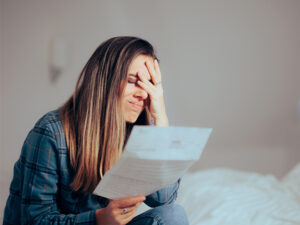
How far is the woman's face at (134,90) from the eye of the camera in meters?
0.75

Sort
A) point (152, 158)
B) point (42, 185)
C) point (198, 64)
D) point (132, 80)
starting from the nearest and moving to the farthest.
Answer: point (152, 158)
point (42, 185)
point (132, 80)
point (198, 64)

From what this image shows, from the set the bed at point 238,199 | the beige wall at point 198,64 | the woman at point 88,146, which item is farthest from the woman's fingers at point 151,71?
the beige wall at point 198,64

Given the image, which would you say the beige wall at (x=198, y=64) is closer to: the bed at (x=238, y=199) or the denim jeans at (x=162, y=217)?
the bed at (x=238, y=199)

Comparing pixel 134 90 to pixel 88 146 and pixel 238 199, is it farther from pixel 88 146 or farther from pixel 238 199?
pixel 238 199

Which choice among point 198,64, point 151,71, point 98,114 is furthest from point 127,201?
point 198,64

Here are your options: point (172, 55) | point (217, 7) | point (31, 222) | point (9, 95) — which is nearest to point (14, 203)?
point (31, 222)

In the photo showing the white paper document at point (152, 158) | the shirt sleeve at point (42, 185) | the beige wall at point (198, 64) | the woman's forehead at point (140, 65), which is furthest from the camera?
the beige wall at point (198, 64)

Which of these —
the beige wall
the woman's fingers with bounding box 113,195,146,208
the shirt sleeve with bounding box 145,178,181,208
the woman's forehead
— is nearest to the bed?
the shirt sleeve with bounding box 145,178,181,208

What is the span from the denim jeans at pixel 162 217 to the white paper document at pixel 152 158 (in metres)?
0.13

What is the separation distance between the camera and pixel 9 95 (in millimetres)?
1236

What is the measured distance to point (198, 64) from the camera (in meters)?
1.87

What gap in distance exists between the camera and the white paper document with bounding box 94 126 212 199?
0.50m

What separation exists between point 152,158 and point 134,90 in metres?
0.28

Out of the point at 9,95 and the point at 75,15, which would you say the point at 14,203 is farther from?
the point at 75,15
